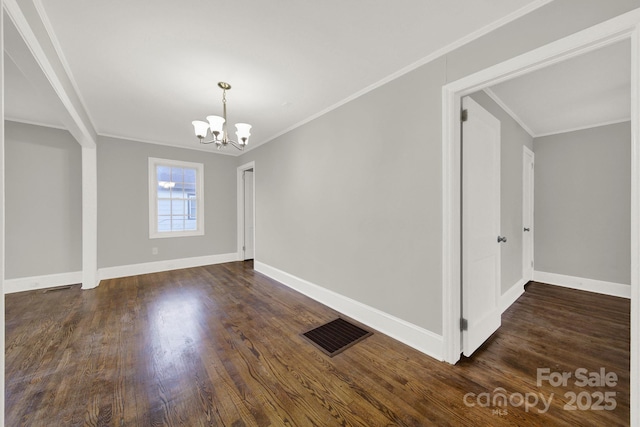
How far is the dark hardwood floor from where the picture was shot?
60.1 inches

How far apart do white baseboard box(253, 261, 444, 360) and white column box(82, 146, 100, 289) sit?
3.14 m

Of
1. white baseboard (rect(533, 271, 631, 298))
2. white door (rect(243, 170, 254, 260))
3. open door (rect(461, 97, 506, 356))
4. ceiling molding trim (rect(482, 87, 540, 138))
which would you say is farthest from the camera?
white door (rect(243, 170, 254, 260))

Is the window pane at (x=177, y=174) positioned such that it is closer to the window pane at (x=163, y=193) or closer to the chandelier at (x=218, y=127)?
the window pane at (x=163, y=193)

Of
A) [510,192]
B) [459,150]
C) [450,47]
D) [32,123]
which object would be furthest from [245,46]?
[32,123]

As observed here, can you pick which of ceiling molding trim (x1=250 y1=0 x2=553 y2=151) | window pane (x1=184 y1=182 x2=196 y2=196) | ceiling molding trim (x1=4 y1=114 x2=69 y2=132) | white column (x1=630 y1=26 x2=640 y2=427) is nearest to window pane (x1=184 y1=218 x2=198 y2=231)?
window pane (x1=184 y1=182 x2=196 y2=196)

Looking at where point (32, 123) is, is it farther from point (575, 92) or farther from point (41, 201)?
point (575, 92)

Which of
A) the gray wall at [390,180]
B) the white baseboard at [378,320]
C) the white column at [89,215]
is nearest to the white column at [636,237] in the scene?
the gray wall at [390,180]

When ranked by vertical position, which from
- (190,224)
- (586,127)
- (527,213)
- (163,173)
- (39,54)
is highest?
(586,127)

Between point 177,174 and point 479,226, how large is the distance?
5384mm

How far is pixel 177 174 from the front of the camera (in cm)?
515

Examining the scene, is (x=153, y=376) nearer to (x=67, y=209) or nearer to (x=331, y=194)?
(x=331, y=194)

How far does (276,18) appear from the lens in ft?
5.65

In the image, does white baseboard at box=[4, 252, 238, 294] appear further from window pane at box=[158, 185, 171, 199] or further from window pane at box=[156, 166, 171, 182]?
window pane at box=[156, 166, 171, 182]

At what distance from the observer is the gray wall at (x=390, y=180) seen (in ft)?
5.64
